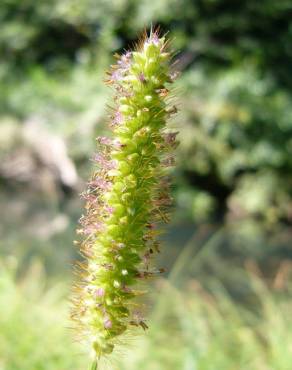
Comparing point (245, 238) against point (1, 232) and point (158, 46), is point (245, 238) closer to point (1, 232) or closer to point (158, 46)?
point (1, 232)

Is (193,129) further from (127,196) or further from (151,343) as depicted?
(127,196)

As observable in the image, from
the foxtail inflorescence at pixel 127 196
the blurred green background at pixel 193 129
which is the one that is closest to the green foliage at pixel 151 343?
the foxtail inflorescence at pixel 127 196

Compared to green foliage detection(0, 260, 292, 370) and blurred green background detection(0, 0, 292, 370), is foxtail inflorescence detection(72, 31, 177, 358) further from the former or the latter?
blurred green background detection(0, 0, 292, 370)

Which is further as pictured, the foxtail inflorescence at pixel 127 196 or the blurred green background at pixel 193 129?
the blurred green background at pixel 193 129

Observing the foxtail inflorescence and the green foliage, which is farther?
the green foliage

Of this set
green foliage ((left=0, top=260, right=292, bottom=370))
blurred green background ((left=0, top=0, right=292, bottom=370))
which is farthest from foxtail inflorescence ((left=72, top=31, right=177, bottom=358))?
blurred green background ((left=0, top=0, right=292, bottom=370))

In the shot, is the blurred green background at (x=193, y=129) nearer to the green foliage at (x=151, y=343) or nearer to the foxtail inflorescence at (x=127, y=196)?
the green foliage at (x=151, y=343)

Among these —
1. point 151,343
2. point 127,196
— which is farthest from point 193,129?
point 127,196

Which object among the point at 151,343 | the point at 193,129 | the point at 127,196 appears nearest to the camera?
the point at 127,196
